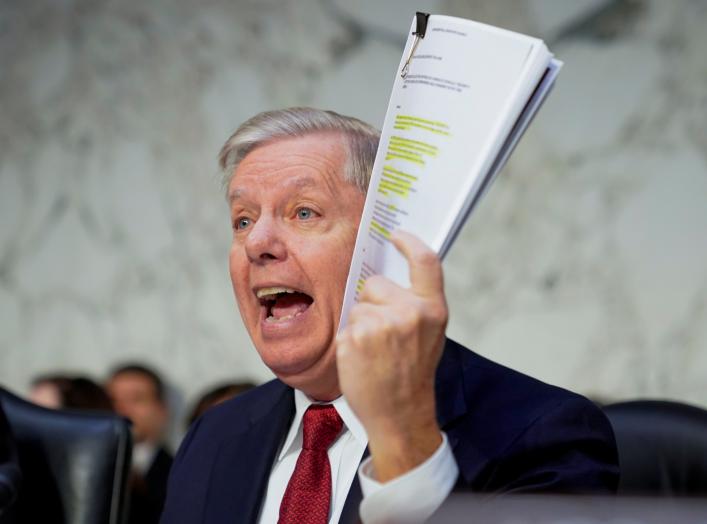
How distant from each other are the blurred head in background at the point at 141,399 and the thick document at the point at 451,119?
14.4 feet

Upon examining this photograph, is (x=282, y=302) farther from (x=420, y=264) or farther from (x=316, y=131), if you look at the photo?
(x=420, y=264)

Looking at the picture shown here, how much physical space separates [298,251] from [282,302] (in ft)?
0.36

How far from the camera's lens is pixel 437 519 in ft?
2.60

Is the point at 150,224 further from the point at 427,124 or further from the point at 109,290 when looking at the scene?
the point at 427,124

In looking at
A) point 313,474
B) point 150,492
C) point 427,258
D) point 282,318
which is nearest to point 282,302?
point 282,318

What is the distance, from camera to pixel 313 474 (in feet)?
6.15

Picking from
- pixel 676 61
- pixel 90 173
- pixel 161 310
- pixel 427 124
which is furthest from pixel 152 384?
pixel 427 124

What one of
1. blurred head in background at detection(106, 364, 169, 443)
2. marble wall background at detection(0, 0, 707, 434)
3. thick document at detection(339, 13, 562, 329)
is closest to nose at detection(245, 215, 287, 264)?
thick document at detection(339, 13, 562, 329)

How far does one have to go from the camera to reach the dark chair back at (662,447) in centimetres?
192

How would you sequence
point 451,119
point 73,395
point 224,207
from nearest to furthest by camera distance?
point 451,119
point 73,395
point 224,207

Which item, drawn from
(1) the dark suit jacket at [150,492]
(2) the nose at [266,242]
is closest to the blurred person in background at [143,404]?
(1) the dark suit jacket at [150,492]

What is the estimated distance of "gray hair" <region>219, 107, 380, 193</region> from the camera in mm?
1925

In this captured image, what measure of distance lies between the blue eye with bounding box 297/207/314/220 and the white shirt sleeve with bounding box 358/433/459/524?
0.69m

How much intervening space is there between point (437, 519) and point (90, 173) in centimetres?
541
